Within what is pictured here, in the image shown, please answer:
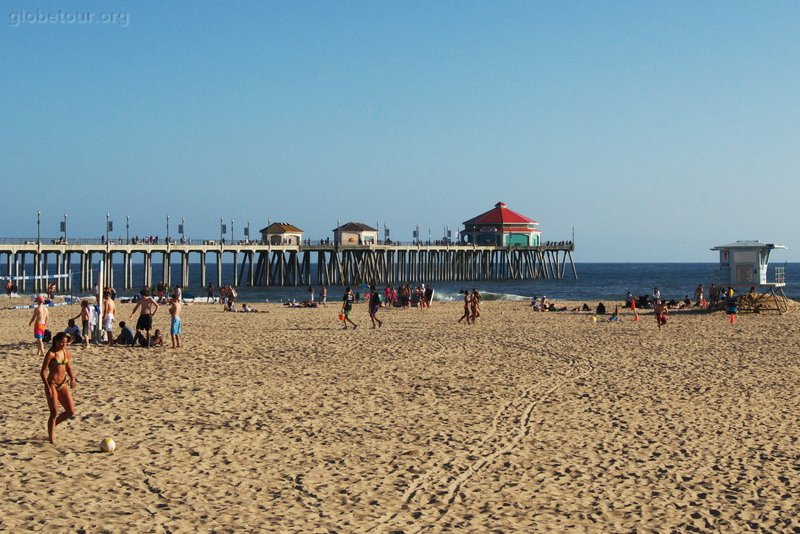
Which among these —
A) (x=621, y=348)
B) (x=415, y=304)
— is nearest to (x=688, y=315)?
(x=415, y=304)

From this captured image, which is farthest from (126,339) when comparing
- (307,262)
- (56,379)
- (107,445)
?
(307,262)

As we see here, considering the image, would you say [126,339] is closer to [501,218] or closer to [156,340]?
[156,340]

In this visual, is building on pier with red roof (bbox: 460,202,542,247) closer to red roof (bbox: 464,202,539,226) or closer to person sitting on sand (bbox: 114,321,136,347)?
red roof (bbox: 464,202,539,226)

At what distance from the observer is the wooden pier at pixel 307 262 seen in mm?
49406

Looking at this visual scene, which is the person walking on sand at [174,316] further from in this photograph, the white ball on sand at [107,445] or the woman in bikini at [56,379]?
the white ball on sand at [107,445]

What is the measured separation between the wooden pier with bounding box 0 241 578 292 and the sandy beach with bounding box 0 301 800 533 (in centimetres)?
3573

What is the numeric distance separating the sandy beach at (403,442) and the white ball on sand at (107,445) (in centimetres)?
6

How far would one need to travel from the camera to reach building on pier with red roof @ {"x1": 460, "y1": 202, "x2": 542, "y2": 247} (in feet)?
255

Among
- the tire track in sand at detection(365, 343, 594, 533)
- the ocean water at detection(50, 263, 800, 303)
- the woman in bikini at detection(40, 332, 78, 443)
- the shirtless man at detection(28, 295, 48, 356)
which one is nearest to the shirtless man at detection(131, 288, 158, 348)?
the shirtless man at detection(28, 295, 48, 356)

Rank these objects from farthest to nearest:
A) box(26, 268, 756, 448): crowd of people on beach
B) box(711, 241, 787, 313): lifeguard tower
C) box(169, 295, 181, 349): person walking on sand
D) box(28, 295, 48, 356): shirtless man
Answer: box(711, 241, 787, 313): lifeguard tower
box(169, 295, 181, 349): person walking on sand
box(28, 295, 48, 356): shirtless man
box(26, 268, 756, 448): crowd of people on beach

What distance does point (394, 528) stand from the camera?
601cm

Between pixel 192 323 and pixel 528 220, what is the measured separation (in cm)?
5889

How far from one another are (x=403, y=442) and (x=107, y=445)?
2.77 meters

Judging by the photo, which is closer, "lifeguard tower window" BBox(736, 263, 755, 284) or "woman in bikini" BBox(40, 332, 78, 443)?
"woman in bikini" BBox(40, 332, 78, 443)
